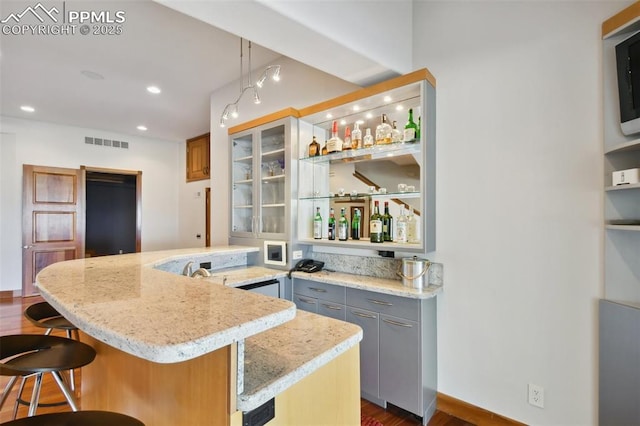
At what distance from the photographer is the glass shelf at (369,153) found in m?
2.30

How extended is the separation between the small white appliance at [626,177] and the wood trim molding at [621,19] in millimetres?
738

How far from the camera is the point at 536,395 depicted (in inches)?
72.5

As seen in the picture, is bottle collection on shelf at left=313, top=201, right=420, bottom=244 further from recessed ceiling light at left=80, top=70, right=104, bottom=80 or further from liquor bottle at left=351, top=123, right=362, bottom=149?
recessed ceiling light at left=80, top=70, right=104, bottom=80

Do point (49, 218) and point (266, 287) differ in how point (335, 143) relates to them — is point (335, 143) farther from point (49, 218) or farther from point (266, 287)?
point (49, 218)

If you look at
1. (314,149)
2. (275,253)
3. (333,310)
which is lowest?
(333,310)

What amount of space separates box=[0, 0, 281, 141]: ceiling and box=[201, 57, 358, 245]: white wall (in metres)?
0.20

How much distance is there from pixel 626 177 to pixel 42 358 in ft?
9.05

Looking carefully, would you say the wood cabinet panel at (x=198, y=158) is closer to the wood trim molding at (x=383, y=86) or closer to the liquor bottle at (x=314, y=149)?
the liquor bottle at (x=314, y=149)

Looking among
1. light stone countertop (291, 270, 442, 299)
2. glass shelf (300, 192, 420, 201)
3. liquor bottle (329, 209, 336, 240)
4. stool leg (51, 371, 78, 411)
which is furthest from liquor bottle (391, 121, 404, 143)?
stool leg (51, 371, 78, 411)

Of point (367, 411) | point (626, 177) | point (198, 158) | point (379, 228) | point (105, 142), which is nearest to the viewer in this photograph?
point (626, 177)

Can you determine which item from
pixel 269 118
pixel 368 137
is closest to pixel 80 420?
pixel 368 137

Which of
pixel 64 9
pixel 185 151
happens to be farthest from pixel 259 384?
pixel 185 151

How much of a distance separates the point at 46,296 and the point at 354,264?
2.09 meters

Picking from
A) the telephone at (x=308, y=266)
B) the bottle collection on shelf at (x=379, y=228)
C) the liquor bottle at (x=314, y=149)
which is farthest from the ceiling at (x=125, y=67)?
the telephone at (x=308, y=266)
